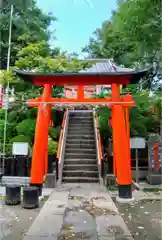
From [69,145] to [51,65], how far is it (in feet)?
13.1

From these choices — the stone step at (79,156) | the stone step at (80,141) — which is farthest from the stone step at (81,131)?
the stone step at (79,156)

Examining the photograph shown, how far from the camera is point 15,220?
5191 millimetres

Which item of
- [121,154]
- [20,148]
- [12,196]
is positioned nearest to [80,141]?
[20,148]

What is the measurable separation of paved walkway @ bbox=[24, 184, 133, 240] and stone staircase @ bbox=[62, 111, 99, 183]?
1853mm

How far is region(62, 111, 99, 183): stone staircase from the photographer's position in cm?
961

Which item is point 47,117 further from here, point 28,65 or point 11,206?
point 28,65

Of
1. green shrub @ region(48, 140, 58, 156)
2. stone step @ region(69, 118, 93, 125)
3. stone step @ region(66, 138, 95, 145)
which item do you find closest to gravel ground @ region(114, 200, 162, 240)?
green shrub @ region(48, 140, 58, 156)

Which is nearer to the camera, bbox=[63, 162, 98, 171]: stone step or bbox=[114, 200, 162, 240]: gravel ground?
bbox=[114, 200, 162, 240]: gravel ground

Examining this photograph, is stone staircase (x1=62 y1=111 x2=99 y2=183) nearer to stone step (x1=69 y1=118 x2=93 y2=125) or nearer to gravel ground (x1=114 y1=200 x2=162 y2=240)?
stone step (x1=69 y1=118 x2=93 y2=125)

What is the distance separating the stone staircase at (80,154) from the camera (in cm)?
961

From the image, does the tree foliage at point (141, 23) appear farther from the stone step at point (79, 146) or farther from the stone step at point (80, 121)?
the stone step at point (80, 121)

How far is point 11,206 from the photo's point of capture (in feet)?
20.6

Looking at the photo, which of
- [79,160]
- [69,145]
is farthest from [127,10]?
[69,145]

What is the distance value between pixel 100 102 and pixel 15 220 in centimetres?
416
